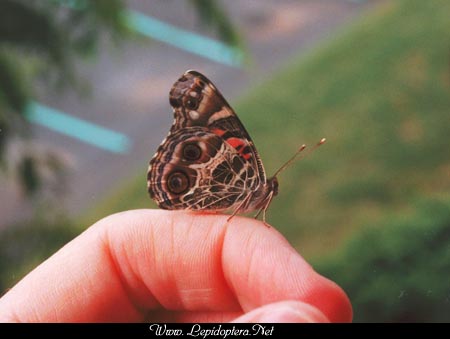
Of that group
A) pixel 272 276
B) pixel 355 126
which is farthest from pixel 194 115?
pixel 355 126

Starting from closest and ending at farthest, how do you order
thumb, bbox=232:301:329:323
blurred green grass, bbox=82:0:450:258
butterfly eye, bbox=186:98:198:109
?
thumb, bbox=232:301:329:323 → butterfly eye, bbox=186:98:198:109 → blurred green grass, bbox=82:0:450:258

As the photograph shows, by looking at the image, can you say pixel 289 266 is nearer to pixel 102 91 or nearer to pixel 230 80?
pixel 230 80

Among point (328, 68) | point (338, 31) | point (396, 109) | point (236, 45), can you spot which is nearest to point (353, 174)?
point (396, 109)

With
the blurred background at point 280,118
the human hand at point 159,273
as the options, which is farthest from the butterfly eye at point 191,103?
the blurred background at point 280,118

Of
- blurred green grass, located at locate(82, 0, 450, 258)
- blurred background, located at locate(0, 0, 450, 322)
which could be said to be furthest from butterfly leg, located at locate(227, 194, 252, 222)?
blurred green grass, located at locate(82, 0, 450, 258)

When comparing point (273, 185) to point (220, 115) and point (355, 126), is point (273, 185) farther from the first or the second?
point (355, 126)

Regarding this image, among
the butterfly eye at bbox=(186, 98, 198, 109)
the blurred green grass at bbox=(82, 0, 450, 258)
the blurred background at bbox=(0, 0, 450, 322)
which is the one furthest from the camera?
the blurred green grass at bbox=(82, 0, 450, 258)

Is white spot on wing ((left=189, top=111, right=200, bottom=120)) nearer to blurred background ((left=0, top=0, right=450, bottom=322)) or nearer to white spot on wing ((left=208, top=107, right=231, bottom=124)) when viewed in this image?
white spot on wing ((left=208, top=107, right=231, bottom=124))

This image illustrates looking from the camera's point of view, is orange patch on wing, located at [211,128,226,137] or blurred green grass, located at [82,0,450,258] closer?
orange patch on wing, located at [211,128,226,137]
